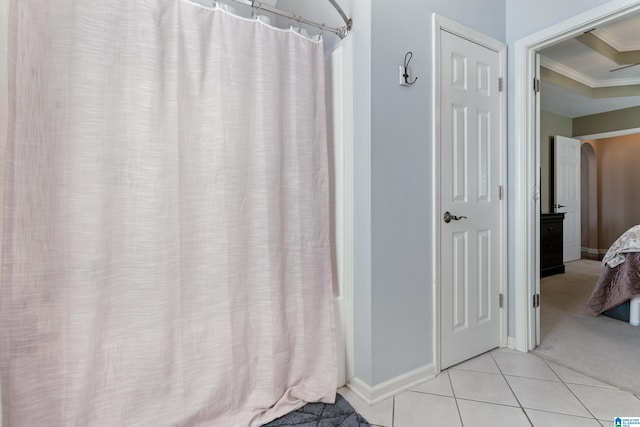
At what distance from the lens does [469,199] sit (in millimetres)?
1979

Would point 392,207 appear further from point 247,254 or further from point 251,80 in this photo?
point 251,80

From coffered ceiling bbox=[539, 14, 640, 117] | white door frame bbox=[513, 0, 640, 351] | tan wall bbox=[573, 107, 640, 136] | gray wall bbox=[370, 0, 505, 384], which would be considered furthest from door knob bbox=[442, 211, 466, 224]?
tan wall bbox=[573, 107, 640, 136]

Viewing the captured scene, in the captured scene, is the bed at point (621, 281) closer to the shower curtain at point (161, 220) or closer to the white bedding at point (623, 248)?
the white bedding at point (623, 248)

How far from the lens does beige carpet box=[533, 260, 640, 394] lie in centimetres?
184

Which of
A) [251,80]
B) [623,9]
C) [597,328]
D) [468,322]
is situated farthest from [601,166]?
[251,80]

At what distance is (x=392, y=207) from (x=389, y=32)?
905 mm

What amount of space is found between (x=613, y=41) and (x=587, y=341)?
3.14 meters

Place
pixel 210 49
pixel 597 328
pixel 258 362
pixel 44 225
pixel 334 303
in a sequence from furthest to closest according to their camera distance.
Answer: pixel 597 328 < pixel 334 303 < pixel 258 362 < pixel 210 49 < pixel 44 225

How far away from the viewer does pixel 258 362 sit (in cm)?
148

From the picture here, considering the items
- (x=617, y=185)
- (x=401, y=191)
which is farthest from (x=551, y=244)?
(x=401, y=191)

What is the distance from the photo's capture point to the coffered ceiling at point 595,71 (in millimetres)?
3123

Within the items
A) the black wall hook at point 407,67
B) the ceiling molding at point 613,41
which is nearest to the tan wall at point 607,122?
the ceiling molding at point 613,41

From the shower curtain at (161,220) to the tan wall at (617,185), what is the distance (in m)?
6.49

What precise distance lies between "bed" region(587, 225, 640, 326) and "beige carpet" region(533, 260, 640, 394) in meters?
0.12
